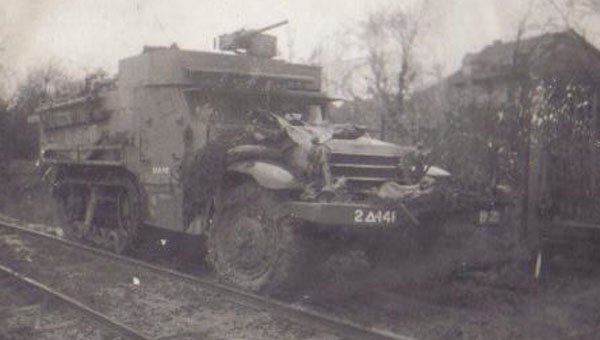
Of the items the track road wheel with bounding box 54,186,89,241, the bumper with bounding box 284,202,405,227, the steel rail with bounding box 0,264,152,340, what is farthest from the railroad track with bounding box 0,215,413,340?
the track road wheel with bounding box 54,186,89,241

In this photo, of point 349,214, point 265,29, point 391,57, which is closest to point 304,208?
point 349,214

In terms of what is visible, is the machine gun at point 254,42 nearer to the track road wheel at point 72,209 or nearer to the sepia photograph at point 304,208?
the sepia photograph at point 304,208

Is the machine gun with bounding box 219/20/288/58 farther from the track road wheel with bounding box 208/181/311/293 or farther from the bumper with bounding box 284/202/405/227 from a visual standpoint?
the bumper with bounding box 284/202/405/227

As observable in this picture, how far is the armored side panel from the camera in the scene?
949cm

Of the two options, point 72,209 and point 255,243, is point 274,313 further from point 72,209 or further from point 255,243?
point 72,209

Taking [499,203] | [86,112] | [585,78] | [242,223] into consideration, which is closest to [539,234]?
[499,203]

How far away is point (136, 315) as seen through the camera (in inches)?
287

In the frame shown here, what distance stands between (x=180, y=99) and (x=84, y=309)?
10.9ft

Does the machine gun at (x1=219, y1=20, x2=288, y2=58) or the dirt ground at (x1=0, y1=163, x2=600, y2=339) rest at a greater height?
the machine gun at (x1=219, y1=20, x2=288, y2=58)

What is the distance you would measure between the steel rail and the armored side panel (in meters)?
1.87

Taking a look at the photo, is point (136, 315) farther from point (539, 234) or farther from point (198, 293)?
point (539, 234)

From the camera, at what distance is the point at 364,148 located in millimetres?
8453

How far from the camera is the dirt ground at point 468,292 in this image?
268 inches

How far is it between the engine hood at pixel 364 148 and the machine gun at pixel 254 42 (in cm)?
256
